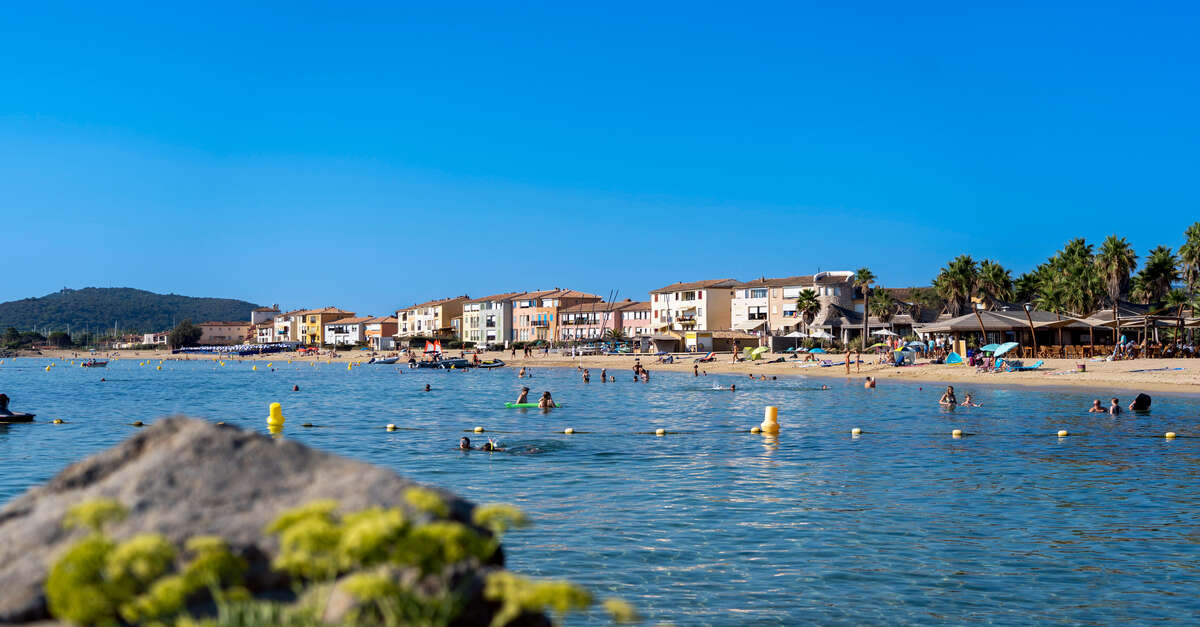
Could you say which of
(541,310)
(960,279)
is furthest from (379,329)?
(960,279)

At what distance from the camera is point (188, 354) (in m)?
174

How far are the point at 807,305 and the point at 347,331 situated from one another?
103734 millimetres

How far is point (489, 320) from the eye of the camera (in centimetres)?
15250

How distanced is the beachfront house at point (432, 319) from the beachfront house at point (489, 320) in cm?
298

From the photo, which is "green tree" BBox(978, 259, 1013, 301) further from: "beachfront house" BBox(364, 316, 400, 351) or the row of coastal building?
"beachfront house" BBox(364, 316, 400, 351)

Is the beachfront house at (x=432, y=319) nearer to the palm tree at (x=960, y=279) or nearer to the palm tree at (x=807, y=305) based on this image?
the palm tree at (x=807, y=305)

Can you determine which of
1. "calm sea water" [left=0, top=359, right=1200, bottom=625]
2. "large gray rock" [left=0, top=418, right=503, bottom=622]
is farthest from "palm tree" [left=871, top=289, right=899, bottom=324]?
"large gray rock" [left=0, top=418, right=503, bottom=622]

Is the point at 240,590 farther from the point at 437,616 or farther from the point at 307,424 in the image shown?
the point at 307,424

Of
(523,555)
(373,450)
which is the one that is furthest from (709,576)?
(373,450)

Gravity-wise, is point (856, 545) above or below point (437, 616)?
below

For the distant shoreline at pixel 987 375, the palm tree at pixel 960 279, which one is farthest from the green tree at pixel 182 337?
the palm tree at pixel 960 279

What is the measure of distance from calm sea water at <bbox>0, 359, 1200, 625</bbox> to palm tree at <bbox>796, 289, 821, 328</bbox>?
5971 centimetres

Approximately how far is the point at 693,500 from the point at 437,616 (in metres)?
14.3

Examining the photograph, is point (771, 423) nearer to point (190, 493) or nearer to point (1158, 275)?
point (190, 493)
